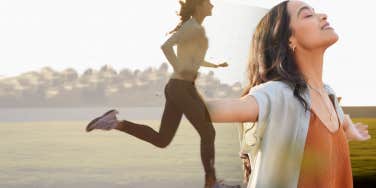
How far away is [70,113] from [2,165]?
5.44ft

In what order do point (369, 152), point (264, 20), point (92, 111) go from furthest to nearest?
point (369, 152), point (92, 111), point (264, 20)

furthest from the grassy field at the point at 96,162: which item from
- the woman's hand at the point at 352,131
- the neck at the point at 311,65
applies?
the neck at the point at 311,65

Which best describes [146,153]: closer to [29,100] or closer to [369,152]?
[29,100]

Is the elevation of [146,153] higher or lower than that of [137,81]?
lower

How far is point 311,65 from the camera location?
130 cm

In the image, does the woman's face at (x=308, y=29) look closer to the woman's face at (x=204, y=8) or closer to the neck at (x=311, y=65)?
the neck at (x=311, y=65)

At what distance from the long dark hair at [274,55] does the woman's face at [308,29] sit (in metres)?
0.01

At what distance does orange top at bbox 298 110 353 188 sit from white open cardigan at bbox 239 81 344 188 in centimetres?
3

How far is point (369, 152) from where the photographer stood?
5352 mm

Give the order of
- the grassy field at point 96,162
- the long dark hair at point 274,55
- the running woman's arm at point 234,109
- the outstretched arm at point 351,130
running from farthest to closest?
the grassy field at point 96,162 < the outstretched arm at point 351,130 < the long dark hair at point 274,55 < the running woman's arm at point 234,109

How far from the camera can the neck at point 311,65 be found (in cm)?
129

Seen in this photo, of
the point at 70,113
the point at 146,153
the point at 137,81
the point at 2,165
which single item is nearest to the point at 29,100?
the point at 70,113

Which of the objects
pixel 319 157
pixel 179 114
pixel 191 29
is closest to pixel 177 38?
pixel 191 29

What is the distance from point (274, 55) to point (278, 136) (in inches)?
7.4
